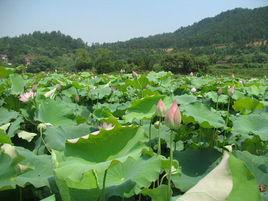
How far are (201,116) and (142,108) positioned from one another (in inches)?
8.4

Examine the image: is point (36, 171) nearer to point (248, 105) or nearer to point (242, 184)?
point (242, 184)

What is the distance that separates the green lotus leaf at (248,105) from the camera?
6.84 feet

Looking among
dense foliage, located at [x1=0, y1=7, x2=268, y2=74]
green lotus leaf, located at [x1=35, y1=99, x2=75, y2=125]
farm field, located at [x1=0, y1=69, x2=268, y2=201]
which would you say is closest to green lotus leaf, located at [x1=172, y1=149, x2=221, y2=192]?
farm field, located at [x1=0, y1=69, x2=268, y2=201]

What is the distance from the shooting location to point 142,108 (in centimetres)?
154

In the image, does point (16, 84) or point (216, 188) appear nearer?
point (216, 188)

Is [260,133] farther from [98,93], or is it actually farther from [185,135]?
[98,93]

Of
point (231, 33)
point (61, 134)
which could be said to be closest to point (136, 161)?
point (61, 134)

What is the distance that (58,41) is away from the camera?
74.1m

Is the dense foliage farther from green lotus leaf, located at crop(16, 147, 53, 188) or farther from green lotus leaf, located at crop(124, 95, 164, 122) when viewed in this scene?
green lotus leaf, located at crop(16, 147, 53, 188)

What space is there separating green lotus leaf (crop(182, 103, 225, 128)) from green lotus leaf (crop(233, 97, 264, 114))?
22.6 inches

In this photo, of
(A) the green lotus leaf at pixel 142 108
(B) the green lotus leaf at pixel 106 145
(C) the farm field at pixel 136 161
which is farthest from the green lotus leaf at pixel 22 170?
(A) the green lotus leaf at pixel 142 108

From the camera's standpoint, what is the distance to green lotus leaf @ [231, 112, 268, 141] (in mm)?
1429

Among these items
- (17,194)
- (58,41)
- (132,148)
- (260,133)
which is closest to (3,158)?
(17,194)

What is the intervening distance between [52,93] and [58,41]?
7362 centimetres
